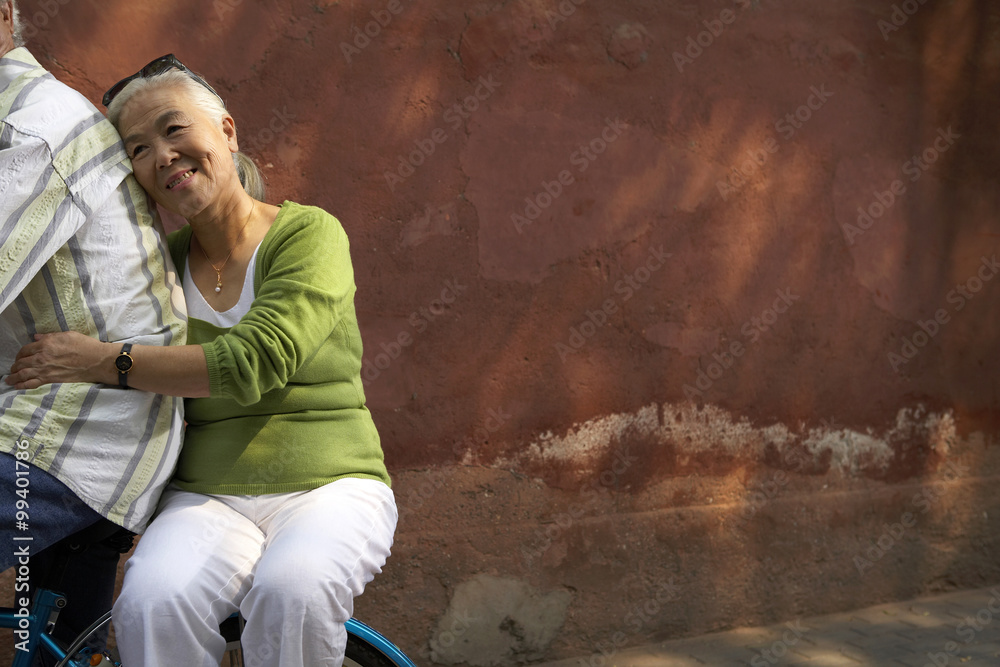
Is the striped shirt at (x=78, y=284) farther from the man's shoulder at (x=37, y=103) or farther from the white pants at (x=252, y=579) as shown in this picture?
the white pants at (x=252, y=579)

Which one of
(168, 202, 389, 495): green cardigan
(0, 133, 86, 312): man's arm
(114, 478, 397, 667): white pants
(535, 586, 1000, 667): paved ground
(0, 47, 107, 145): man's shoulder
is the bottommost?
(535, 586, 1000, 667): paved ground

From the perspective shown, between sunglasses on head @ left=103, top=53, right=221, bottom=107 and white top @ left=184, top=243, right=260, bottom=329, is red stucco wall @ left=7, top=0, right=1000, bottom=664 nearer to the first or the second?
sunglasses on head @ left=103, top=53, right=221, bottom=107

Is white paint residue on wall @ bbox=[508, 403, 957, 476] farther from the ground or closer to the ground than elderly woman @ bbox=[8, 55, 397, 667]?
closer to the ground

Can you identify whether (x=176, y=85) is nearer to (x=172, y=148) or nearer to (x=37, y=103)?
(x=172, y=148)

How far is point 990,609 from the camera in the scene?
4340mm

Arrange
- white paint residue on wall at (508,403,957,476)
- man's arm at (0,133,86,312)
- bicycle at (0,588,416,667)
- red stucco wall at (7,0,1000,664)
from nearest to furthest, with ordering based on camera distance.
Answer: man's arm at (0,133,86,312) < bicycle at (0,588,416,667) < red stucco wall at (7,0,1000,664) < white paint residue on wall at (508,403,957,476)

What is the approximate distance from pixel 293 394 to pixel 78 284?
0.49 metres

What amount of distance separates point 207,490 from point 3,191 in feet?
2.39

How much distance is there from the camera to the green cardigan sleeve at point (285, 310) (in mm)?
1808

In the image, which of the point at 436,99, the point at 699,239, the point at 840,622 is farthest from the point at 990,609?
the point at 436,99

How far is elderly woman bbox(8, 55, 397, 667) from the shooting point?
5.78ft

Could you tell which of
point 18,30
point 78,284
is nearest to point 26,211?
point 78,284

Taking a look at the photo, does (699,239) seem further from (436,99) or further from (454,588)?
(454,588)

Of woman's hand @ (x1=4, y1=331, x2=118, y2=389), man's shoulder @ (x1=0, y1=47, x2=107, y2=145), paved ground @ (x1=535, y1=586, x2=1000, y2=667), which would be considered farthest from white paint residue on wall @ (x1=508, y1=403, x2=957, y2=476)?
man's shoulder @ (x1=0, y1=47, x2=107, y2=145)
